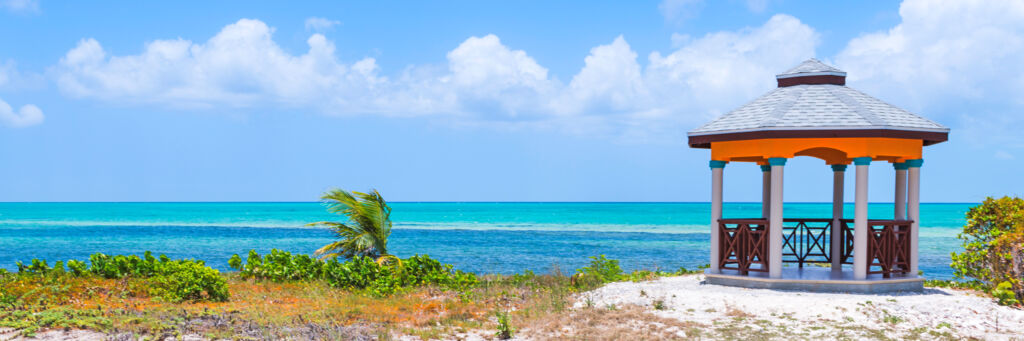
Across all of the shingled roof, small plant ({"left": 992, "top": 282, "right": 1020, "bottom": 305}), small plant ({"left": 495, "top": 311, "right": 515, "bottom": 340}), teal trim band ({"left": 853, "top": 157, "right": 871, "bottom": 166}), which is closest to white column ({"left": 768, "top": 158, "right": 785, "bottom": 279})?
the shingled roof

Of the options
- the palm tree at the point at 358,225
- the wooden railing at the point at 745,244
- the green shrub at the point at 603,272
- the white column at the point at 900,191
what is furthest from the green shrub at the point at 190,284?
the white column at the point at 900,191

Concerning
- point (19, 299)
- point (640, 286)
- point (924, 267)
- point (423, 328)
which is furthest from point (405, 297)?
point (924, 267)

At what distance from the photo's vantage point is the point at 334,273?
14.1 m

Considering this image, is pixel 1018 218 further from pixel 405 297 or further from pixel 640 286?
pixel 405 297

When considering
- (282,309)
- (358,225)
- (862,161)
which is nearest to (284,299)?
(282,309)

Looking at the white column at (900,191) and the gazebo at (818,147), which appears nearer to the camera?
the gazebo at (818,147)

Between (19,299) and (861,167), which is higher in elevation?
(861,167)

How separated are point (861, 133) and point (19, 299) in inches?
513

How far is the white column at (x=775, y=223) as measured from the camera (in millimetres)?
12945

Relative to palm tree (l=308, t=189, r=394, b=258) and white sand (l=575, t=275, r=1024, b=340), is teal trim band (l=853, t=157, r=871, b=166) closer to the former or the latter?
white sand (l=575, t=275, r=1024, b=340)

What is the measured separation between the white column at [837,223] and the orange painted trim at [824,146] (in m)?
1.94

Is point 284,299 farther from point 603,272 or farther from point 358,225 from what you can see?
point 603,272

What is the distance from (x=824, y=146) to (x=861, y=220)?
1435 mm

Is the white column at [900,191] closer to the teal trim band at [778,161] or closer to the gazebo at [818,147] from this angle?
the gazebo at [818,147]
